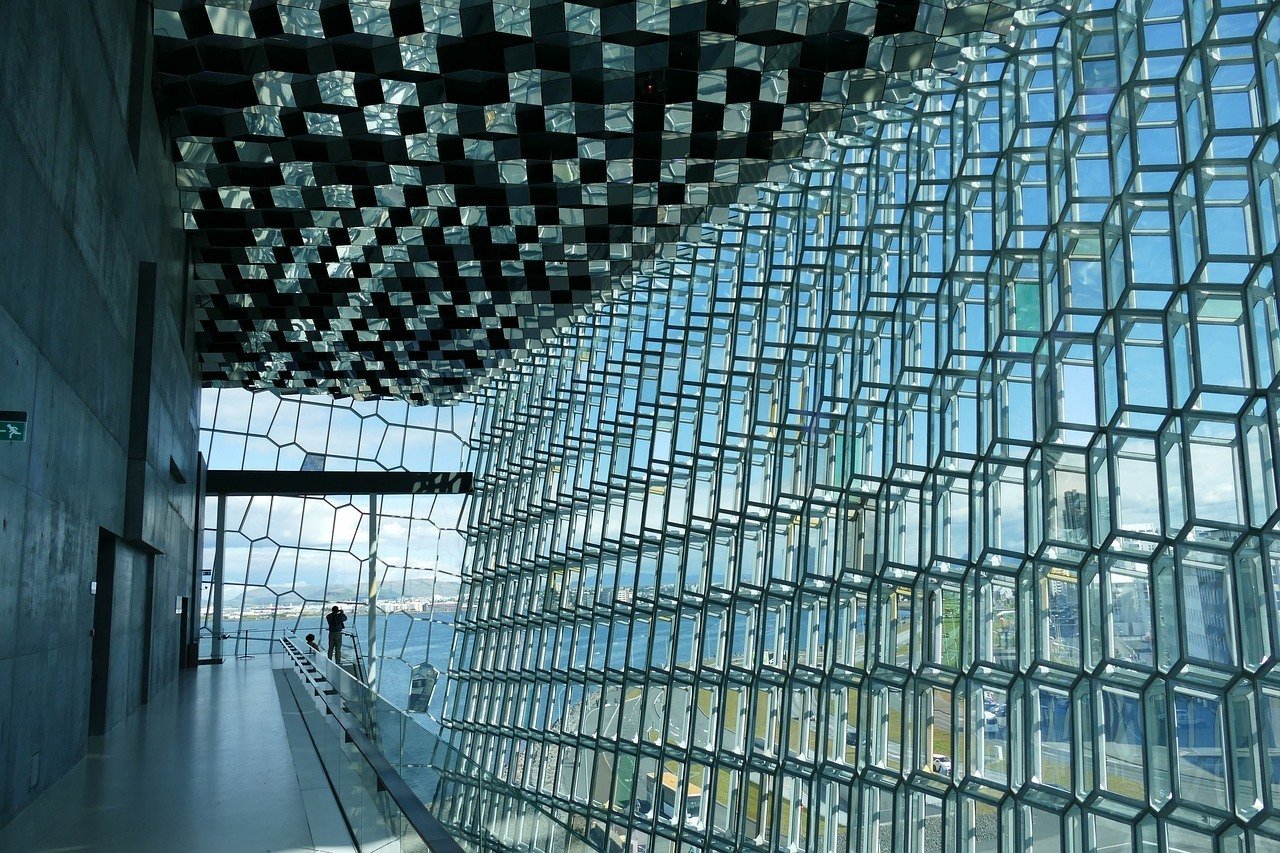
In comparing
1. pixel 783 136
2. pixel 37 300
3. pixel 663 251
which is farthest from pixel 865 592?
pixel 37 300

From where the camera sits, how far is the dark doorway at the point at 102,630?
41.6ft

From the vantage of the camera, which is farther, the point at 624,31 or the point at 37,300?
the point at 624,31

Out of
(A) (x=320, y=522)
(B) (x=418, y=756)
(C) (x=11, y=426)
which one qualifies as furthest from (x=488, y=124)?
(A) (x=320, y=522)

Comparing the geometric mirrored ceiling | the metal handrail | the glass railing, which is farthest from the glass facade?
the metal handrail

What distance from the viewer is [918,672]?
38.6 ft

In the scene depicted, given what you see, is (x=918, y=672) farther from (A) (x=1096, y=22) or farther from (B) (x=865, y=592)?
(A) (x=1096, y=22)

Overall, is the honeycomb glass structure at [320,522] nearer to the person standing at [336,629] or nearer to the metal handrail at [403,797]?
the person standing at [336,629]

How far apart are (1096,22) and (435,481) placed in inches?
1056

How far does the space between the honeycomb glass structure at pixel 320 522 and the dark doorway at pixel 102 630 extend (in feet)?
62.5

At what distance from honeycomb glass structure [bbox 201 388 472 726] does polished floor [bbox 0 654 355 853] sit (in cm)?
1974

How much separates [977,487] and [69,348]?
349 inches

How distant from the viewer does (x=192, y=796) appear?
8609mm

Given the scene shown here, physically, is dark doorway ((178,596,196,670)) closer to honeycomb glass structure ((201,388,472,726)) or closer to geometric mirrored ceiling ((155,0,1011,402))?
honeycomb glass structure ((201,388,472,726))

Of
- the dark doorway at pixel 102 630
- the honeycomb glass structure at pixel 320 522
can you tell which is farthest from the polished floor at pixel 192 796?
the honeycomb glass structure at pixel 320 522
